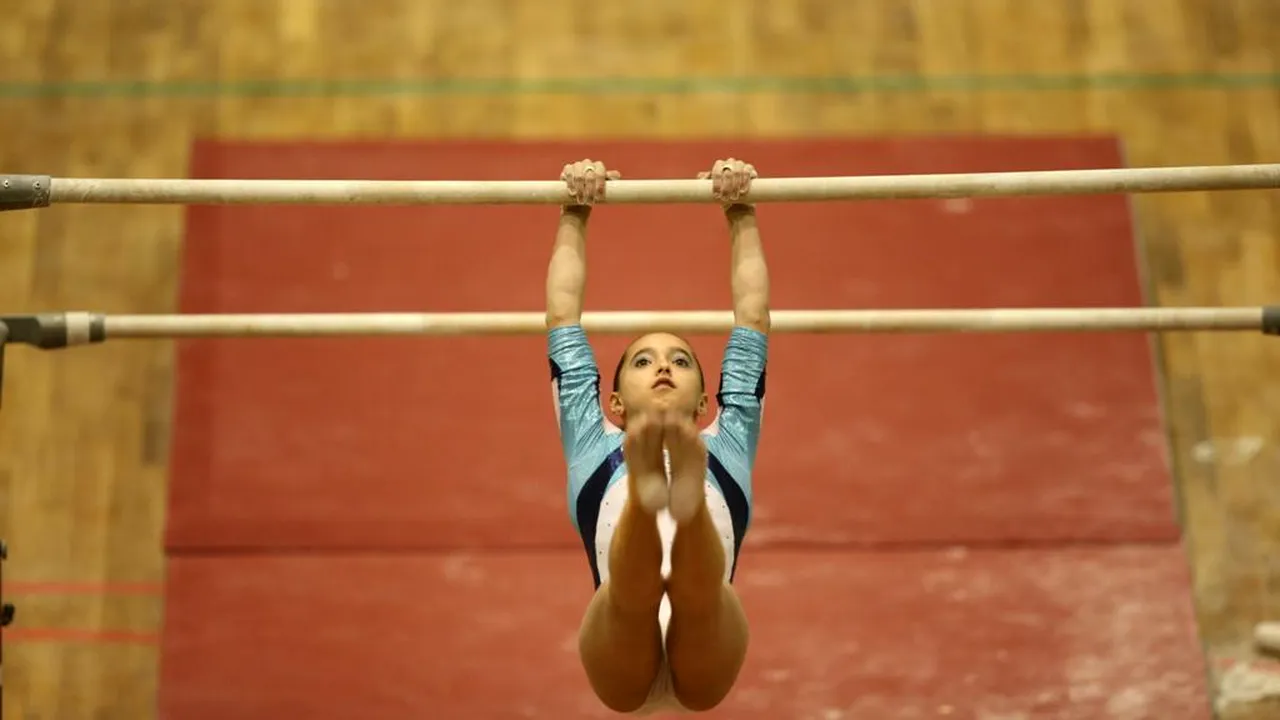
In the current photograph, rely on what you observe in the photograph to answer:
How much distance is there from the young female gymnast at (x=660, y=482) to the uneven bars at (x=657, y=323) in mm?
355

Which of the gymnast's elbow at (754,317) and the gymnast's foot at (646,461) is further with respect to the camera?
the gymnast's elbow at (754,317)

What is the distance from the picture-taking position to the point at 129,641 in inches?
146

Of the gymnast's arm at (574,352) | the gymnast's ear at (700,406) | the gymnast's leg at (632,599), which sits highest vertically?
the gymnast's arm at (574,352)

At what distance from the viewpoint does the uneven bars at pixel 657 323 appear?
3.06 meters

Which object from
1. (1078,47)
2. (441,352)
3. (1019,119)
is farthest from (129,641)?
(1078,47)

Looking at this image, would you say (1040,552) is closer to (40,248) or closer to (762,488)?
(762,488)

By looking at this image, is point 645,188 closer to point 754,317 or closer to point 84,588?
point 754,317

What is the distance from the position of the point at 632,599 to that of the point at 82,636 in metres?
2.10

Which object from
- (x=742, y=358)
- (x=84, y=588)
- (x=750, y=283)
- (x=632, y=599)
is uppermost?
(x=750, y=283)

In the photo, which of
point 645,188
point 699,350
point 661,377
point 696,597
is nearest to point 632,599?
point 696,597

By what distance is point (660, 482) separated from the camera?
7.14ft

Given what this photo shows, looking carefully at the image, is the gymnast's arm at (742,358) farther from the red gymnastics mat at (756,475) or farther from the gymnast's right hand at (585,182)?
the red gymnastics mat at (756,475)

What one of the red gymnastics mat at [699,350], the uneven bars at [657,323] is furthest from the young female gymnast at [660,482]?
the red gymnastics mat at [699,350]

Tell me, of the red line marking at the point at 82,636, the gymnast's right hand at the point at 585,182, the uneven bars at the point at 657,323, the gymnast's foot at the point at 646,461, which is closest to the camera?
the gymnast's foot at the point at 646,461
